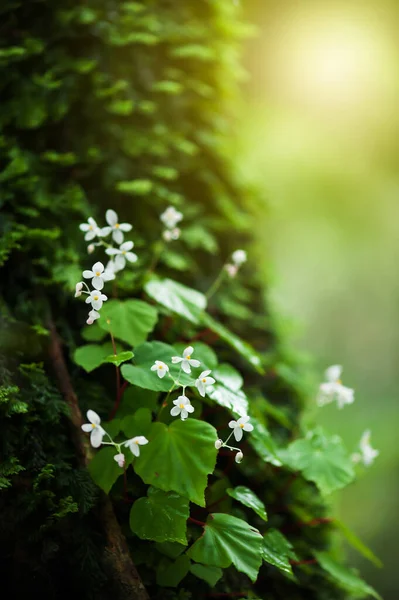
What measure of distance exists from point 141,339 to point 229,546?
0.57 m

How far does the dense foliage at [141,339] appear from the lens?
1103 millimetres

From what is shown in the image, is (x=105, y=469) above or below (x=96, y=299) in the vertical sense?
below

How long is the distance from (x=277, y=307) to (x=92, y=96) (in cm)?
→ 119

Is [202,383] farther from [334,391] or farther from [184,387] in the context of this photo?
[334,391]

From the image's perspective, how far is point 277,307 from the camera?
2146 mm

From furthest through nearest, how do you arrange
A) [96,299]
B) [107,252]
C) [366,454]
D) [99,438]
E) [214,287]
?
[214,287]
[366,454]
[107,252]
[96,299]
[99,438]

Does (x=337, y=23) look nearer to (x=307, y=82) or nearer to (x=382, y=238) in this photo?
(x=307, y=82)

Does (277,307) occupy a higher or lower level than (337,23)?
lower

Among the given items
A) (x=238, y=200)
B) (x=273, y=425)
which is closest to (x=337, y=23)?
(x=238, y=200)

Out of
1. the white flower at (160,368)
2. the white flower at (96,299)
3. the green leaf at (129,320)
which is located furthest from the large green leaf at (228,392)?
the white flower at (96,299)

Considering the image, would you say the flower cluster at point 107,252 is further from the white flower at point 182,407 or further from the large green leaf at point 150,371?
the white flower at point 182,407

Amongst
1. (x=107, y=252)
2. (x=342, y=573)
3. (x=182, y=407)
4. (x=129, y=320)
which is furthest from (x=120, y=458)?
(x=342, y=573)

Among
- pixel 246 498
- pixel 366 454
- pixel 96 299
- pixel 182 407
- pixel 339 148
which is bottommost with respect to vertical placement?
pixel 339 148

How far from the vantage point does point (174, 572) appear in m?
1.13
